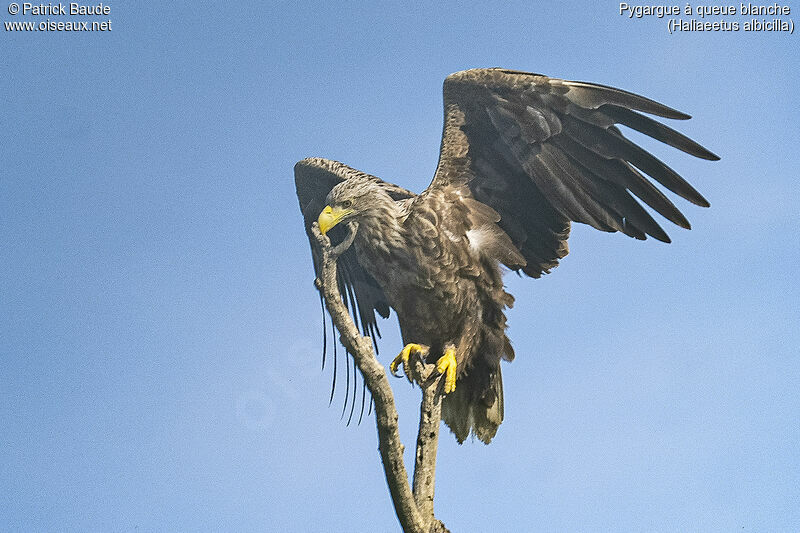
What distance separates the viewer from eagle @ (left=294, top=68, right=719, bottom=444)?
4133 millimetres

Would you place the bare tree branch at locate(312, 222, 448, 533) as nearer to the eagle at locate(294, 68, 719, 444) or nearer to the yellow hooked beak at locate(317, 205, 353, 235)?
the eagle at locate(294, 68, 719, 444)

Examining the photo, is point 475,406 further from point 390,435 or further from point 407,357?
point 390,435

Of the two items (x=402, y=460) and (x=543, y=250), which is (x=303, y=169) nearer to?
(x=543, y=250)

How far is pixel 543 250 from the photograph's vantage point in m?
4.71

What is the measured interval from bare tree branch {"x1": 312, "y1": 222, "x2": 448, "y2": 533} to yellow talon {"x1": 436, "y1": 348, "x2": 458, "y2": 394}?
44cm

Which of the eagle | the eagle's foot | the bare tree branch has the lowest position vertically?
the bare tree branch

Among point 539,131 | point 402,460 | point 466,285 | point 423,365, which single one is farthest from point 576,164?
point 402,460

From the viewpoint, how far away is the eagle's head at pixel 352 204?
4.43 m

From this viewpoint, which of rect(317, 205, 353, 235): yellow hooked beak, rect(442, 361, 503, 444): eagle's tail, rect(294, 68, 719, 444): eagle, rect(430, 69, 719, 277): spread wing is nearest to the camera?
rect(430, 69, 719, 277): spread wing

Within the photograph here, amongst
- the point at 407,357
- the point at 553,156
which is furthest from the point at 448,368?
the point at 553,156

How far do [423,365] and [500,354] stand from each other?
0.59 metres

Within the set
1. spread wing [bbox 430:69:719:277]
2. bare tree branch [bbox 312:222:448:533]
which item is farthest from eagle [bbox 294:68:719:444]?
bare tree branch [bbox 312:222:448:533]

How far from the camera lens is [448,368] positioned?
13.8 feet

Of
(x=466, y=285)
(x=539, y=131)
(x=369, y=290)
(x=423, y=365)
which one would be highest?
(x=539, y=131)
